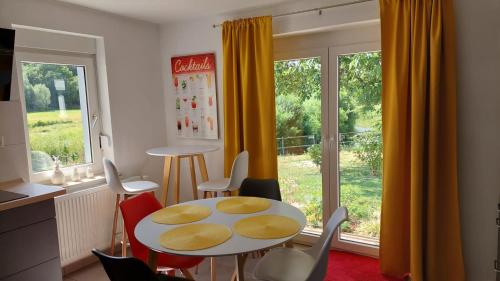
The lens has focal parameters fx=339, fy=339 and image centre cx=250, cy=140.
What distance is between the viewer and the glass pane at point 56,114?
2961 millimetres

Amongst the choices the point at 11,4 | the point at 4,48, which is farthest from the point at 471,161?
the point at 11,4

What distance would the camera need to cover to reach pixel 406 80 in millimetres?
2586

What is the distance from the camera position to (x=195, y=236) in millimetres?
1786

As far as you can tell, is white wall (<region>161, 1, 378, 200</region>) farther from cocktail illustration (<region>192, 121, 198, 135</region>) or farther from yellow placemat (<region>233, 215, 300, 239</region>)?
yellow placemat (<region>233, 215, 300, 239</region>)

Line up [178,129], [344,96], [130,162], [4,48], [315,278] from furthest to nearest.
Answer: [178,129] → [130,162] → [344,96] → [4,48] → [315,278]

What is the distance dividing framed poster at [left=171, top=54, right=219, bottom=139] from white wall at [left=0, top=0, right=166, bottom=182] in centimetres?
26

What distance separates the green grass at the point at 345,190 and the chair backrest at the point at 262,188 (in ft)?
2.70

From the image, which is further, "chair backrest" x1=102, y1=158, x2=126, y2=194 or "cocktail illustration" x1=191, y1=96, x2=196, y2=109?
"cocktail illustration" x1=191, y1=96, x2=196, y2=109

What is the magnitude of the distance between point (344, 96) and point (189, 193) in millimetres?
2061

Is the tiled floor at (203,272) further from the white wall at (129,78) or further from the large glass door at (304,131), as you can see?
the white wall at (129,78)

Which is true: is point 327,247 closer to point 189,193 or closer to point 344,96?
point 344,96

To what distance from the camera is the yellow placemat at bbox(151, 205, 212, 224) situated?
2055mm

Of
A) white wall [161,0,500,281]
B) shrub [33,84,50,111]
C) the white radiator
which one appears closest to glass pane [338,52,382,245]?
white wall [161,0,500,281]

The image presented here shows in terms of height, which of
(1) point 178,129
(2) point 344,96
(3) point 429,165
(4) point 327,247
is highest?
(2) point 344,96
